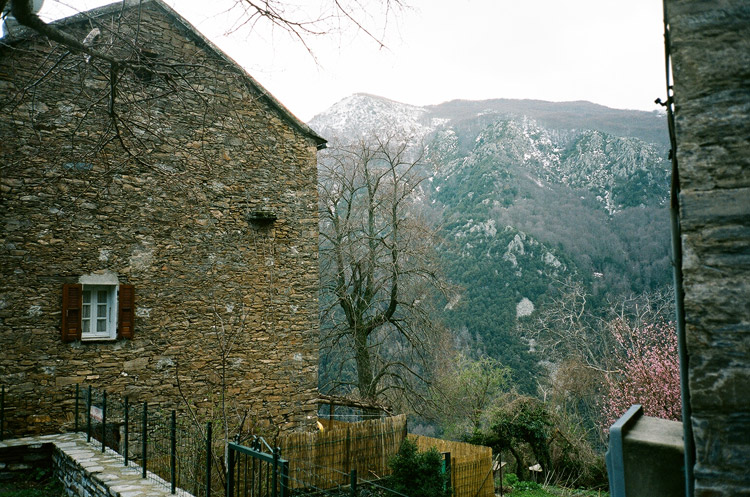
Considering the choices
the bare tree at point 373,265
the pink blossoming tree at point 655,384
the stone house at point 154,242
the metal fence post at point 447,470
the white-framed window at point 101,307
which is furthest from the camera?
the bare tree at point 373,265

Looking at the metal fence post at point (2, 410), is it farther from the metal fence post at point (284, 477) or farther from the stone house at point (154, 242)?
the metal fence post at point (284, 477)

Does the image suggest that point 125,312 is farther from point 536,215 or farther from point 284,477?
point 536,215

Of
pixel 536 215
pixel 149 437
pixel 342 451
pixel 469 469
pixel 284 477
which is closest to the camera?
pixel 284 477

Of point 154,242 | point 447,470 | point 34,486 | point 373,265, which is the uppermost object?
point 154,242

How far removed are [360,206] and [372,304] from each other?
3.70 metres

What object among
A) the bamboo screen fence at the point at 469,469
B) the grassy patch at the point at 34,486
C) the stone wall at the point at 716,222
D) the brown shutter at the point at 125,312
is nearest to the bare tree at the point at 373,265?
the bamboo screen fence at the point at 469,469

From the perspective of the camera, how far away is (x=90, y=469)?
6363 mm

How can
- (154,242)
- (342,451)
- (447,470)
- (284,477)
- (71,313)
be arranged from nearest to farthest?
(284,477) → (71,313) → (154,242) → (342,451) → (447,470)

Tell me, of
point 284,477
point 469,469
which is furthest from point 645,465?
point 469,469

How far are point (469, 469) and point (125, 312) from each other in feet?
28.9

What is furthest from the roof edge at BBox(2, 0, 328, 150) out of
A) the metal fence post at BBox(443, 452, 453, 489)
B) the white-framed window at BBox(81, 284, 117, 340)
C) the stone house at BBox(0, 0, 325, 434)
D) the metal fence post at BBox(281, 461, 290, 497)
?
the metal fence post at BBox(443, 452, 453, 489)

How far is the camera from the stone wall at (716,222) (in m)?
2.00

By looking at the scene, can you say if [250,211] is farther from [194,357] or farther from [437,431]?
[437,431]

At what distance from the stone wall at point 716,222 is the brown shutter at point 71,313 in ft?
30.5
